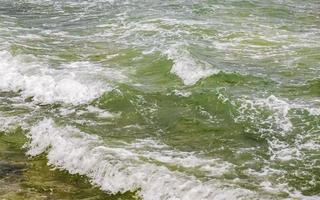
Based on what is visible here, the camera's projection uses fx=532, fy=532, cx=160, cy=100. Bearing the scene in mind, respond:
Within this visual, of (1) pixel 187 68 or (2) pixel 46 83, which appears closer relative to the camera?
(2) pixel 46 83

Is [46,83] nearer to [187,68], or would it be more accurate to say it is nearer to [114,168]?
[187,68]

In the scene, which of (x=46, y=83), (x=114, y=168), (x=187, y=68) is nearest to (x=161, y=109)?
(x=187, y=68)

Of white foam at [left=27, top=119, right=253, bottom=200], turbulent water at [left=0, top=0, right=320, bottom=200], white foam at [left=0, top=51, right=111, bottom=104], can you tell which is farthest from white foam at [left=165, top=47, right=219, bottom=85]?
white foam at [left=27, top=119, right=253, bottom=200]

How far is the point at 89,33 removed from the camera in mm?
19109

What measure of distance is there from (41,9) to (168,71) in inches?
506

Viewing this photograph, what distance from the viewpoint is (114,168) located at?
8.15 meters

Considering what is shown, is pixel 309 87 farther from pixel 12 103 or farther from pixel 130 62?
pixel 12 103

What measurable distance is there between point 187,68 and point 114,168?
19.5 feet

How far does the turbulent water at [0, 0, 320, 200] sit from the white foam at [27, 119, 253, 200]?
2 centimetres

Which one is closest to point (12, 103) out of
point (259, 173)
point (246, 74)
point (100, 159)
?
point (100, 159)

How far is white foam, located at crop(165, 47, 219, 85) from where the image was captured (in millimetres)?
12984

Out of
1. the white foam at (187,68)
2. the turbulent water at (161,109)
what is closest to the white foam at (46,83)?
the turbulent water at (161,109)

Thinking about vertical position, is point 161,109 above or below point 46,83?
above

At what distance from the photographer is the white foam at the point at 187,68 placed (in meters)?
13.0
